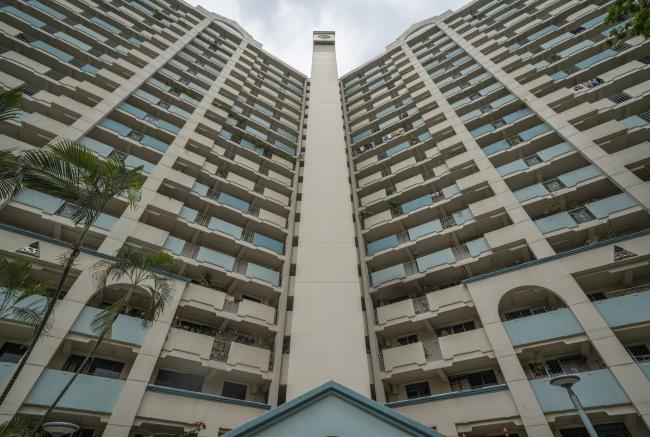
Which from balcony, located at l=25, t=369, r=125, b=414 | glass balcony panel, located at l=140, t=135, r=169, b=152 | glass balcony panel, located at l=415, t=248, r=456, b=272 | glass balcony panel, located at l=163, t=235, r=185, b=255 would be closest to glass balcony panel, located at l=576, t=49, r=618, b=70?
glass balcony panel, located at l=415, t=248, r=456, b=272

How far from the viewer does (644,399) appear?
10.8m

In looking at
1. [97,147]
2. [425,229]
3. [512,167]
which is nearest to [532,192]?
[512,167]

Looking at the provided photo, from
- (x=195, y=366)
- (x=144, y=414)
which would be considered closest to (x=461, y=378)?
(x=195, y=366)

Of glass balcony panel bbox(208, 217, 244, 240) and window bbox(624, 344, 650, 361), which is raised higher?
glass balcony panel bbox(208, 217, 244, 240)

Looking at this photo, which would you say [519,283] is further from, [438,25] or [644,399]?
[438,25]

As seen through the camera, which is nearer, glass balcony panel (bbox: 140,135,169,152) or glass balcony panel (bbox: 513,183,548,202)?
glass balcony panel (bbox: 513,183,548,202)

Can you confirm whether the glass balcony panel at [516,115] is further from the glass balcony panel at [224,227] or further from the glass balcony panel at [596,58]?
the glass balcony panel at [224,227]

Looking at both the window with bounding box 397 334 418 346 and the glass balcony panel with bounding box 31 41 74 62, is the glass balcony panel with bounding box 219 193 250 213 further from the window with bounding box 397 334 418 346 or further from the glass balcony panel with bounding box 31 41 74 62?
the glass balcony panel with bounding box 31 41 74 62

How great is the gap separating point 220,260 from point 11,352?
9.33 m

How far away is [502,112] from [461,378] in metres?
19.4

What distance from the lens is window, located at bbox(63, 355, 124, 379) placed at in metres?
13.5

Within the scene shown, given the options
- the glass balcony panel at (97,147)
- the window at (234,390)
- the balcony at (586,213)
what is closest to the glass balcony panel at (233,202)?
the glass balcony panel at (97,147)

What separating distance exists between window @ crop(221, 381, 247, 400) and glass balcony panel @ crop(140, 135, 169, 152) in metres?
15.7

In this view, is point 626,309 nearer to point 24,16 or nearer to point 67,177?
point 67,177
